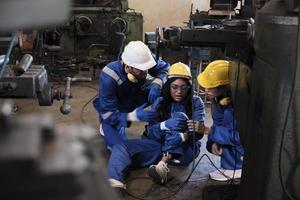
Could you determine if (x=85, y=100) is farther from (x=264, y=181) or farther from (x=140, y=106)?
(x=264, y=181)

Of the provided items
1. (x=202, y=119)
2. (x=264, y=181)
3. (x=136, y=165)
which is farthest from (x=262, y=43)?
(x=136, y=165)

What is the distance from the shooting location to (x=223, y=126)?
2160mm

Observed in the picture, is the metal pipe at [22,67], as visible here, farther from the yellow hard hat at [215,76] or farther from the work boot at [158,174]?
the yellow hard hat at [215,76]

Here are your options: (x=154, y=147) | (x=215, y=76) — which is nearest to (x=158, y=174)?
(x=154, y=147)

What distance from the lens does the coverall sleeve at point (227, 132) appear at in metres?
2.09

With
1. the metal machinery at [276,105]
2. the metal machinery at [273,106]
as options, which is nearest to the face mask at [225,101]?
the metal machinery at [273,106]

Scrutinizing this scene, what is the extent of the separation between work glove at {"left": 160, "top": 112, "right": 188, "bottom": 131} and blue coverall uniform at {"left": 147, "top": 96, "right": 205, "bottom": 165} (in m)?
0.03

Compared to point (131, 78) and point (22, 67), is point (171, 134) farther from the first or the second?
point (22, 67)

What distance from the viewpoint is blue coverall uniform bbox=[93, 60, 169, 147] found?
7.68 ft

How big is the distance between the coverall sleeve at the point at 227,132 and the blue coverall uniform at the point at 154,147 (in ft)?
0.62

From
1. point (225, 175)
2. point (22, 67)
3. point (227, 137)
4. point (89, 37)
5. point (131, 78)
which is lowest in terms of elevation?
point (225, 175)

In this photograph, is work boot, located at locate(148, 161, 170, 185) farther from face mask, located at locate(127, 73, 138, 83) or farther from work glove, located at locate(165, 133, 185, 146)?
face mask, located at locate(127, 73, 138, 83)

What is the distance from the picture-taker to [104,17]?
4.61 metres

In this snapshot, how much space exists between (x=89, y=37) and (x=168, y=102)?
2.66 m
